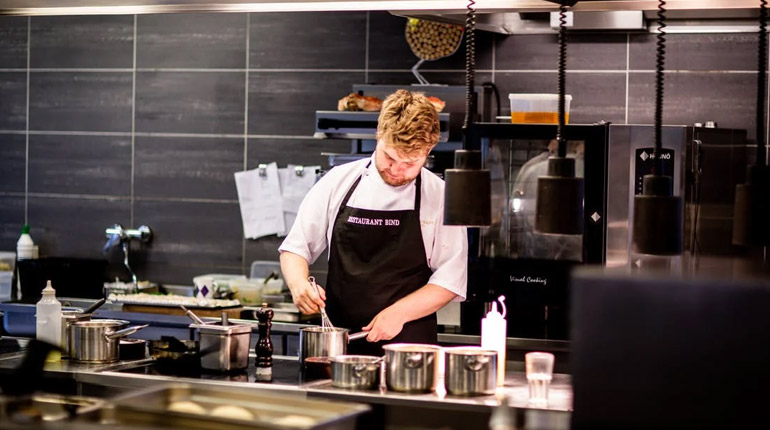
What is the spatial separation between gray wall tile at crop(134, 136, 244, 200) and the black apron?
2345 millimetres

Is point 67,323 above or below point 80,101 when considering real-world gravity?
below

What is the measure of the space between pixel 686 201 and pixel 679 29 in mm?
1185

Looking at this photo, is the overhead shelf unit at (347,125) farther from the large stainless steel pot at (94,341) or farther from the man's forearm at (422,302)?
the large stainless steel pot at (94,341)

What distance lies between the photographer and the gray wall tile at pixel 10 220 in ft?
22.9

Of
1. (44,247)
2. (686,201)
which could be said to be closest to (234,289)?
(44,247)

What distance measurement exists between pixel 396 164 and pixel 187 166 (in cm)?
275

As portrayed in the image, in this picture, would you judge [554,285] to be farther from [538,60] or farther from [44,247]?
[44,247]

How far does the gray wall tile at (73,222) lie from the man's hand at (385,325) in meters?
3.15

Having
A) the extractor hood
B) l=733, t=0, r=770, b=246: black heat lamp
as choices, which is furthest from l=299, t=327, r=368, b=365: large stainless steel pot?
l=733, t=0, r=770, b=246: black heat lamp

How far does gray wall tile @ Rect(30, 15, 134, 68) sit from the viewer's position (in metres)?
6.72

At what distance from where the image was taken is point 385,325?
4.03 m

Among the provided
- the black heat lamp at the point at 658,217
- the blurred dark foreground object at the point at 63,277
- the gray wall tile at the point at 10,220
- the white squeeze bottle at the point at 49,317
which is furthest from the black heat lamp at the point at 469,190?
the gray wall tile at the point at 10,220

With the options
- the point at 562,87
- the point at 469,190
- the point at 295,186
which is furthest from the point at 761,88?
the point at 295,186

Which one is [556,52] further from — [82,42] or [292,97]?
[82,42]
